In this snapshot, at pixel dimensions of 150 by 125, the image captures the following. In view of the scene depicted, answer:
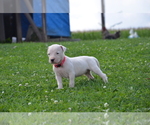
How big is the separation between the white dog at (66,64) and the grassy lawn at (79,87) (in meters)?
0.24

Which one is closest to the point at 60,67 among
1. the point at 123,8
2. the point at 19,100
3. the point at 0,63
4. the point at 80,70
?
the point at 80,70

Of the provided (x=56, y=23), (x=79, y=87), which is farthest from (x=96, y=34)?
(x=79, y=87)

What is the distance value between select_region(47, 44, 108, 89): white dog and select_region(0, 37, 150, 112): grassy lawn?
238 mm

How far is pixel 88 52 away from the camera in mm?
11109

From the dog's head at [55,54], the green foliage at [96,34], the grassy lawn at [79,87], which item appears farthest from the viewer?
the green foliage at [96,34]

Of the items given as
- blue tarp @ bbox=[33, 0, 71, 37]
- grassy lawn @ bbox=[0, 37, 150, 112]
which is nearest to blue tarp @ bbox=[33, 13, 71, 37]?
blue tarp @ bbox=[33, 0, 71, 37]

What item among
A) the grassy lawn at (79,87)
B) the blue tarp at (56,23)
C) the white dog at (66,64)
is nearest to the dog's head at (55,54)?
the white dog at (66,64)

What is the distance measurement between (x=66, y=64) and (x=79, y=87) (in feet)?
1.51

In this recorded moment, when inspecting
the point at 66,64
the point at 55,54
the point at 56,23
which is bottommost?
the point at 66,64

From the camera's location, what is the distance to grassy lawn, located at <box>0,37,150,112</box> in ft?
14.3

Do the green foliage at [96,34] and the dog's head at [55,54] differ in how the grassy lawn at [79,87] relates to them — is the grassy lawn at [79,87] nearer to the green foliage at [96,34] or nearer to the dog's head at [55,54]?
the dog's head at [55,54]

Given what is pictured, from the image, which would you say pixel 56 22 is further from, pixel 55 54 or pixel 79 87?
pixel 55 54

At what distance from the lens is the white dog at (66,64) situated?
5426 mm

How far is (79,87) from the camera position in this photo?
5695mm
